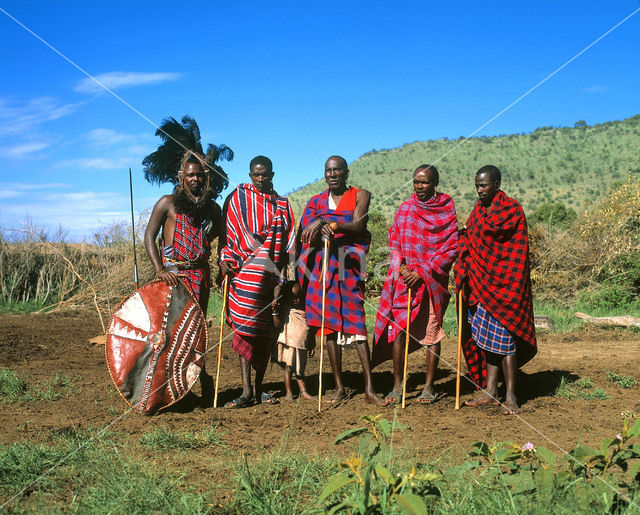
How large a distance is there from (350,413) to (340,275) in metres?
1.17

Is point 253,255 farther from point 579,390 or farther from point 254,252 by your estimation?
point 579,390

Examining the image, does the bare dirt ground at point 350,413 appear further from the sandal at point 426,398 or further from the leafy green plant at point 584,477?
the leafy green plant at point 584,477

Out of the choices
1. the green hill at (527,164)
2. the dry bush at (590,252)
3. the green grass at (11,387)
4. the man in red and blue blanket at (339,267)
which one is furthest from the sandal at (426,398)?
the green hill at (527,164)

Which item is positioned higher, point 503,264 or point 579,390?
point 503,264

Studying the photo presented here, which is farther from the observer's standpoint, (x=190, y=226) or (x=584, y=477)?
(x=190, y=226)

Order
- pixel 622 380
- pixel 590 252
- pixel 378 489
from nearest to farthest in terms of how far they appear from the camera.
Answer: pixel 378 489, pixel 622 380, pixel 590 252

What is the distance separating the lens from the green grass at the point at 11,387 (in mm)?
5045

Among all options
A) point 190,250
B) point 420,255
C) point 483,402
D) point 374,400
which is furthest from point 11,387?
point 483,402

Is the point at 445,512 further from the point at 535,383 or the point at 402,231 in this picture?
the point at 535,383

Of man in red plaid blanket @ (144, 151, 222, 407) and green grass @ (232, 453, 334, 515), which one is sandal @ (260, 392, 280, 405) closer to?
man in red plaid blanket @ (144, 151, 222, 407)

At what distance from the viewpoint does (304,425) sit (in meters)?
4.34

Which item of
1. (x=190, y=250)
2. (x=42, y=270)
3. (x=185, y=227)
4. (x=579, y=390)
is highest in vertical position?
(x=185, y=227)

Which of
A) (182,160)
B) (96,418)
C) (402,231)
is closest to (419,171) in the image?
(402,231)

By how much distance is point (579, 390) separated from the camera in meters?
5.33
